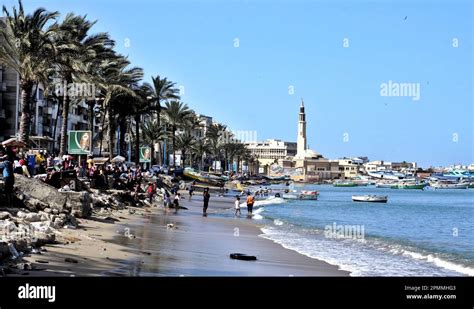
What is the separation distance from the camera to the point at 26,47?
28484mm

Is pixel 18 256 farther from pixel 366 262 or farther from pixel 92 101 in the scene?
pixel 92 101

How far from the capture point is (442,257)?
20844mm

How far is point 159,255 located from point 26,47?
18.4 meters

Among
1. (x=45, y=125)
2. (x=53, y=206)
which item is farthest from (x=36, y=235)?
(x=45, y=125)

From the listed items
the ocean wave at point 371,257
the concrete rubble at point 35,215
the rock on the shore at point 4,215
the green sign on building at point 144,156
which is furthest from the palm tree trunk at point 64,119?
the green sign on building at point 144,156

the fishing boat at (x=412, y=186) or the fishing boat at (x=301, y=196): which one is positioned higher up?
the fishing boat at (x=301, y=196)

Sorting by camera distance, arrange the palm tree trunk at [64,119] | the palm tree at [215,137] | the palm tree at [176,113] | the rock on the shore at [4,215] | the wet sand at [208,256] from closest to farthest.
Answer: the wet sand at [208,256]
the rock on the shore at [4,215]
the palm tree trunk at [64,119]
the palm tree at [176,113]
the palm tree at [215,137]

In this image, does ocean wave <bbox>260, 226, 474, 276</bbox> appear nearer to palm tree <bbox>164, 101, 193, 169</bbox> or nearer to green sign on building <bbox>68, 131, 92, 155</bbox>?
green sign on building <bbox>68, 131, 92, 155</bbox>

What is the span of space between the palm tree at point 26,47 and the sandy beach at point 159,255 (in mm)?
10379

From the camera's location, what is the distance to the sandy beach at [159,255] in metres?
10.3

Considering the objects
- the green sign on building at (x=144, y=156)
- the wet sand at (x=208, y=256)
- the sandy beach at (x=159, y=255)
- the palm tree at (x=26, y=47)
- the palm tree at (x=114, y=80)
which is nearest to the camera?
the sandy beach at (x=159, y=255)

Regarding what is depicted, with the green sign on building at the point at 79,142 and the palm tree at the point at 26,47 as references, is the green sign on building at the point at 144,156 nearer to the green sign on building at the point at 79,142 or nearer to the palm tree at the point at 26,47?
the green sign on building at the point at 79,142

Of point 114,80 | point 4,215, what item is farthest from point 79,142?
point 4,215
